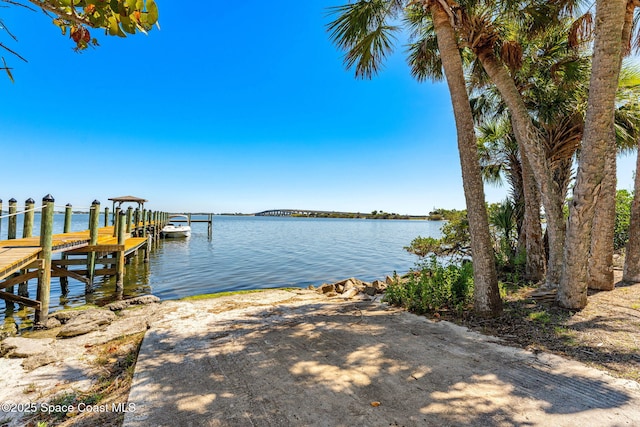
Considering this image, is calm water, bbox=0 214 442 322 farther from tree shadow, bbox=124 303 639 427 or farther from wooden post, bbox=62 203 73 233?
tree shadow, bbox=124 303 639 427

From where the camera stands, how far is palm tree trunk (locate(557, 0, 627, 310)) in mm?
4566

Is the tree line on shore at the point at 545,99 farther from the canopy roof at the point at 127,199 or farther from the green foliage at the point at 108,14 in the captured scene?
the canopy roof at the point at 127,199

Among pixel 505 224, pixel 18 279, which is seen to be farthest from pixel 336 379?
pixel 505 224

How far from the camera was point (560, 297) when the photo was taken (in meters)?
5.03

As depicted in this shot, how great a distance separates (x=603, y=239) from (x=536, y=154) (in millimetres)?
2131

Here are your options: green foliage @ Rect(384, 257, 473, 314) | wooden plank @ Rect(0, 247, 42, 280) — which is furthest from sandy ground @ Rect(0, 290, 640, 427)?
wooden plank @ Rect(0, 247, 42, 280)

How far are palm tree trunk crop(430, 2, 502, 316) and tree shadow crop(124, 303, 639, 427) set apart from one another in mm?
891

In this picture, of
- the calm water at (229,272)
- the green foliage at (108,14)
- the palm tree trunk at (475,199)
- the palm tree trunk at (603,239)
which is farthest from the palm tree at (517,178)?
the green foliage at (108,14)

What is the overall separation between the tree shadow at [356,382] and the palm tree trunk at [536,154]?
9.46 ft

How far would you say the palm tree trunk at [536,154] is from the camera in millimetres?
5531

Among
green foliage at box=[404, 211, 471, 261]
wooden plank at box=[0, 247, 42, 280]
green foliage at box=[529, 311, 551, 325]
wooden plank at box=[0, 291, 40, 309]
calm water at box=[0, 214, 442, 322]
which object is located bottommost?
calm water at box=[0, 214, 442, 322]

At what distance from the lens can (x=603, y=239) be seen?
5758mm

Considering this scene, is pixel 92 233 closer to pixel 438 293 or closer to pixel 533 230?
pixel 438 293

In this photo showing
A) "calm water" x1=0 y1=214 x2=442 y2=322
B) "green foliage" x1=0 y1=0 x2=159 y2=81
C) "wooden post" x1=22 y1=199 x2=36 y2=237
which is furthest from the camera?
"calm water" x1=0 y1=214 x2=442 y2=322
